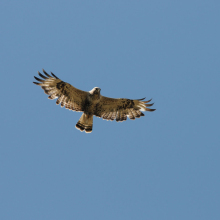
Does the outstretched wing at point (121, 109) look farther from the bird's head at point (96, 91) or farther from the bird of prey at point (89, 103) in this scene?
the bird's head at point (96, 91)

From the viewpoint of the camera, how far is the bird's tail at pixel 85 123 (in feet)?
52.7

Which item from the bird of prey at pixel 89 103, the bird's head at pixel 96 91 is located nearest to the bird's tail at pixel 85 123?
the bird of prey at pixel 89 103

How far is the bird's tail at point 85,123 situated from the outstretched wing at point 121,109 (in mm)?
341

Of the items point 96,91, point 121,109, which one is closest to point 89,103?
point 96,91

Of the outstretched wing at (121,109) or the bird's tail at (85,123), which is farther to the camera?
the outstretched wing at (121,109)

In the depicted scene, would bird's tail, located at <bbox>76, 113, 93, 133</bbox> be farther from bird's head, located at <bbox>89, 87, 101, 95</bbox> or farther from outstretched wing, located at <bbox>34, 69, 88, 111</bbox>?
bird's head, located at <bbox>89, 87, 101, 95</bbox>

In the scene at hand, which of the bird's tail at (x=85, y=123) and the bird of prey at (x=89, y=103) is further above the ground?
the bird of prey at (x=89, y=103)

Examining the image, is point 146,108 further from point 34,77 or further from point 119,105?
point 34,77

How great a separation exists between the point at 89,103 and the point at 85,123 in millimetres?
911

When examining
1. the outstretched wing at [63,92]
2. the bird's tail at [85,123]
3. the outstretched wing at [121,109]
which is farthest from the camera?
the outstretched wing at [121,109]

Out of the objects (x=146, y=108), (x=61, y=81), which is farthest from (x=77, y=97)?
(x=146, y=108)

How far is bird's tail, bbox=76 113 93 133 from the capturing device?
1608cm

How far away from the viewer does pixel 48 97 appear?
15.1m

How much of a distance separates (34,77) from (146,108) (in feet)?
14.8
